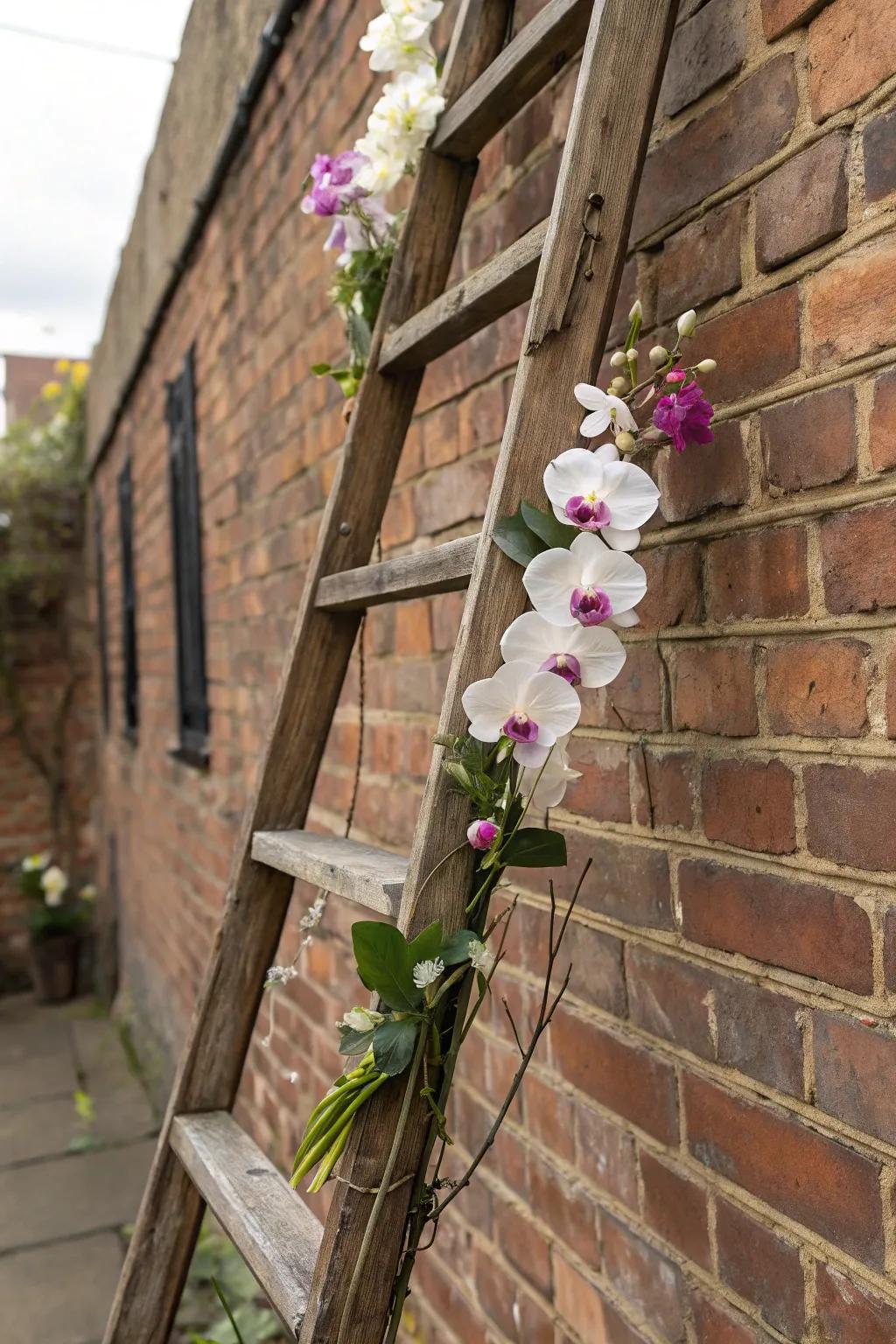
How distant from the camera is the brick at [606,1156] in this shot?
1171mm

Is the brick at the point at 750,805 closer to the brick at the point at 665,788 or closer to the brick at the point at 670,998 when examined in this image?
the brick at the point at 665,788

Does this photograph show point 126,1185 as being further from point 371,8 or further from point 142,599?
point 371,8

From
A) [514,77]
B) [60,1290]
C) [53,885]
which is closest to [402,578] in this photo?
[514,77]

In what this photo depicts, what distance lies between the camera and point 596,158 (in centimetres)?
90

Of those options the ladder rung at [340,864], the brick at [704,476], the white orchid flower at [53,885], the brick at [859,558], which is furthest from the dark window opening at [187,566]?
the white orchid flower at [53,885]

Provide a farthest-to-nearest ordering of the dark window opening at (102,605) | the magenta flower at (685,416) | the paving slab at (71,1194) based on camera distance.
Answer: the dark window opening at (102,605) < the paving slab at (71,1194) < the magenta flower at (685,416)

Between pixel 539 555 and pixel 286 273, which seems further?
pixel 286 273

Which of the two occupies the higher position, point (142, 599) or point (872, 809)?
point (142, 599)

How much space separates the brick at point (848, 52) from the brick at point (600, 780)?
63 centimetres

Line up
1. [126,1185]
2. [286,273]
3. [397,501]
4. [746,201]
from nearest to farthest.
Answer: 1. [746,201]
2. [397,501]
3. [286,273]
4. [126,1185]

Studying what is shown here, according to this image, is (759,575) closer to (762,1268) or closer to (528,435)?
(528,435)

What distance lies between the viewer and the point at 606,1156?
1219 mm

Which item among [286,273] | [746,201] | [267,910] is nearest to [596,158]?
[746,201]

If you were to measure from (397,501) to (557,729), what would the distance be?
1032 mm
